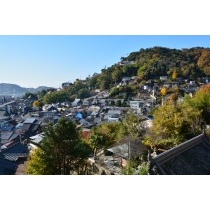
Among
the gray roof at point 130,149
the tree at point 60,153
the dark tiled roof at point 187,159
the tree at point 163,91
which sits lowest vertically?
the tree at point 163,91

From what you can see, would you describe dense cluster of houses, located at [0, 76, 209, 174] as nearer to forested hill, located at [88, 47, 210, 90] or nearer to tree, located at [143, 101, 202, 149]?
Answer: tree, located at [143, 101, 202, 149]

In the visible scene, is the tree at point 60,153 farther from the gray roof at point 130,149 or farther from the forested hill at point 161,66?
the forested hill at point 161,66

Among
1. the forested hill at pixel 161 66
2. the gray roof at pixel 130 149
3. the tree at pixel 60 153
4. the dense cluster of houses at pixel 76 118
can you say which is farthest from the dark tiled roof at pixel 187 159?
the forested hill at pixel 161 66

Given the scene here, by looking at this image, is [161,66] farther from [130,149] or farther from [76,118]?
[130,149]

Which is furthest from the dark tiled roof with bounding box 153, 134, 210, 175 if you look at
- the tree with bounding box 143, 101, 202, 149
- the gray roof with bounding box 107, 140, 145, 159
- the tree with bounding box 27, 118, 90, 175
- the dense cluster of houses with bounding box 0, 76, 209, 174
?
the tree with bounding box 143, 101, 202, 149

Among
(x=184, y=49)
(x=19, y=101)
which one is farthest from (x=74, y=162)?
(x=184, y=49)
